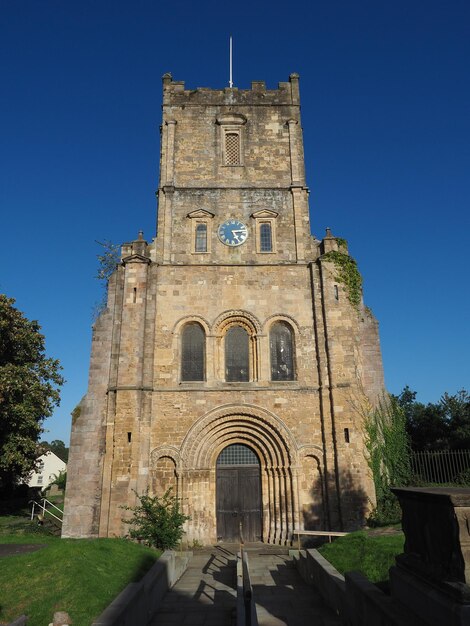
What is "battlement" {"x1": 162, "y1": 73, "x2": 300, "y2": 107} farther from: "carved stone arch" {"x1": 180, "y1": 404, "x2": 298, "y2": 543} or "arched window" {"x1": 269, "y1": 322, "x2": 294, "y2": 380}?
"carved stone arch" {"x1": 180, "y1": 404, "x2": 298, "y2": 543}

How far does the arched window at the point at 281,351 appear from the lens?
19.0 meters

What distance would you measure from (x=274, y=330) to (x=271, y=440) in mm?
4468

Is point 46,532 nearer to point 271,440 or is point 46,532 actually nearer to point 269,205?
point 271,440

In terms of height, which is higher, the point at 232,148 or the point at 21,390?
the point at 232,148

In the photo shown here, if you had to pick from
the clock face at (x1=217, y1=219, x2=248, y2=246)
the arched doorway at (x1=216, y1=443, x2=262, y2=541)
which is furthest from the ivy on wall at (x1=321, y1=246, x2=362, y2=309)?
the arched doorway at (x1=216, y1=443, x2=262, y2=541)

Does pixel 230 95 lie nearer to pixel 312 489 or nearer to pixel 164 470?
pixel 164 470

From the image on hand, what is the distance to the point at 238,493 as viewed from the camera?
18031 mm

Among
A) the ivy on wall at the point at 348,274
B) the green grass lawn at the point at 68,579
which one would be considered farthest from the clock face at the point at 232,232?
the green grass lawn at the point at 68,579

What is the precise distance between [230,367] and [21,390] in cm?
902

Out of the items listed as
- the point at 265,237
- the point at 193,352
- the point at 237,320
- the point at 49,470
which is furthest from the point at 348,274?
the point at 49,470

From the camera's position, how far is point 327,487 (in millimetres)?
17109

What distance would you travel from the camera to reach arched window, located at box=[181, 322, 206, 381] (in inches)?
746

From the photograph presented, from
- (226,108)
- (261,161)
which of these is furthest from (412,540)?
(226,108)

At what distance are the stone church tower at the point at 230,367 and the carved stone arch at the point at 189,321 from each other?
1.8 inches
